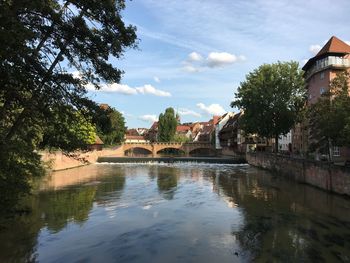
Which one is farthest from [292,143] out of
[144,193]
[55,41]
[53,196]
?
[55,41]

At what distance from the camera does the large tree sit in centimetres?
858

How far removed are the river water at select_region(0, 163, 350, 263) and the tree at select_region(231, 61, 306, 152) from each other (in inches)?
933

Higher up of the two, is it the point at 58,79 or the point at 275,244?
the point at 58,79

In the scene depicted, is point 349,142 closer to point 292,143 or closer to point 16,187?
point 16,187

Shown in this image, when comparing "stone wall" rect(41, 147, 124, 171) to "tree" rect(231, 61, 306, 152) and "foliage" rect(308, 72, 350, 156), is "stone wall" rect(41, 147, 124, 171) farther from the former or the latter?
"tree" rect(231, 61, 306, 152)

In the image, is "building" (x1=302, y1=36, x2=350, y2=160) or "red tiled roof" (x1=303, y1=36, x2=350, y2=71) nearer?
"building" (x1=302, y1=36, x2=350, y2=160)

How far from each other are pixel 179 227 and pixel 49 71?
12.4 m

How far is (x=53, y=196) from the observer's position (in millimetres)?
30094

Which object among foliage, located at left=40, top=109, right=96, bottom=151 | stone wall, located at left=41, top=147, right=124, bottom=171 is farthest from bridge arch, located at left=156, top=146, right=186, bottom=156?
foliage, located at left=40, top=109, right=96, bottom=151

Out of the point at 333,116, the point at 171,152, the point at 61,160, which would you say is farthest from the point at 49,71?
the point at 171,152

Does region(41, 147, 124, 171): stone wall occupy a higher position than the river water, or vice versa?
region(41, 147, 124, 171): stone wall

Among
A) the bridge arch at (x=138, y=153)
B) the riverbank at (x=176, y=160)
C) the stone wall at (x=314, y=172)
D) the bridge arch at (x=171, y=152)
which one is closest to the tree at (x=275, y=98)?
the stone wall at (x=314, y=172)

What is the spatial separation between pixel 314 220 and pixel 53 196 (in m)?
17.5

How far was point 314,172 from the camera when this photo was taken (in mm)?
36750
